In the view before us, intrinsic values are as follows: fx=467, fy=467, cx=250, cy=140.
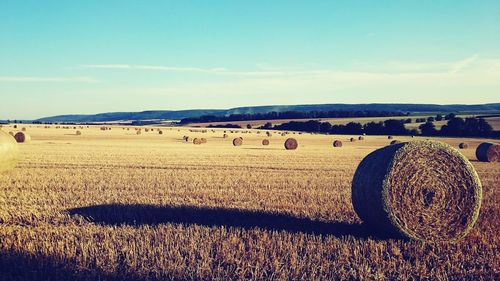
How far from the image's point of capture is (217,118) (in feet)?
469

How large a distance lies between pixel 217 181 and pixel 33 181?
6.19 metres

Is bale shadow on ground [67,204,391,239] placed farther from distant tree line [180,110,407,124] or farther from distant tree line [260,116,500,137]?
distant tree line [180,110,407,124]

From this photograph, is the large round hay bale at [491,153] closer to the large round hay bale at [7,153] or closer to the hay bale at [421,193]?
the hay bale at [421,193]

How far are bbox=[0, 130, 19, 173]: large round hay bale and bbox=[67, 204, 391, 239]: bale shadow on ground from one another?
7.79 metres

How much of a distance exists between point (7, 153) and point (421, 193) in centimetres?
1497

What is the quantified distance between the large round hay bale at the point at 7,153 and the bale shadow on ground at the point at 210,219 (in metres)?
7.79

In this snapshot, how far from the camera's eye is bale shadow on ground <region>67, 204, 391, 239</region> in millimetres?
9602

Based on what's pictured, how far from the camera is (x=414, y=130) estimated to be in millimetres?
74625

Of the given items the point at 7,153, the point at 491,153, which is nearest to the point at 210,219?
the point at 7,153

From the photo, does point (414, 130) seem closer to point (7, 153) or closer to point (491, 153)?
point (491, 153)

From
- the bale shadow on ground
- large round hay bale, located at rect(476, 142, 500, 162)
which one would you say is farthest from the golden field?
large round hay bale, located at rect(476, 142, 500, 162)

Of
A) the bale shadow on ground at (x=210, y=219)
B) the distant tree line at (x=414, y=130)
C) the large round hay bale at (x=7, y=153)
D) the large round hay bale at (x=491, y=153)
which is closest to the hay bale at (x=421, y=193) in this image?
the bale shadow on ground at (x=210, y=219)

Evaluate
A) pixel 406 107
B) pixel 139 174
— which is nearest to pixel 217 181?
pixel 139 174

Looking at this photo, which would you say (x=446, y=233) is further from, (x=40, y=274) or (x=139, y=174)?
(x=139, y=174)
